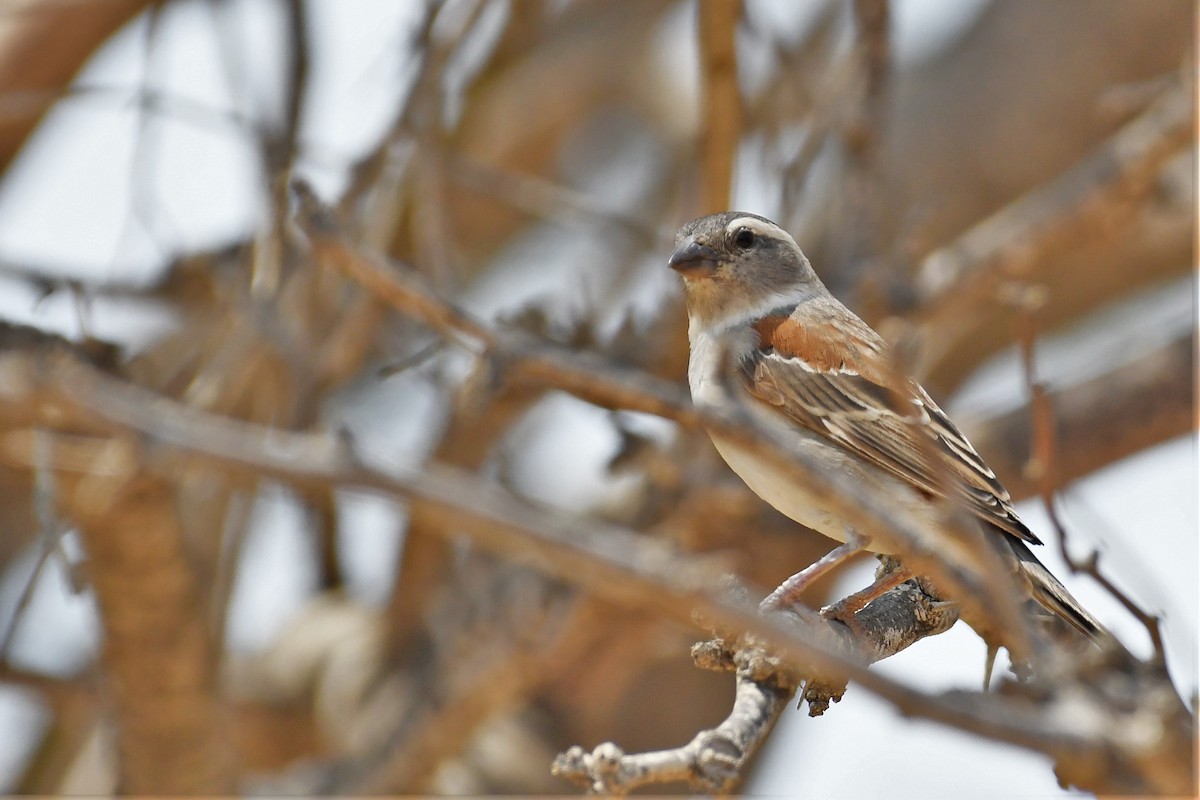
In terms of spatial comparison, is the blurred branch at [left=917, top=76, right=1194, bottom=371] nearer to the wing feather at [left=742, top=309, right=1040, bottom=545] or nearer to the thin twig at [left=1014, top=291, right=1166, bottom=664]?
the wing feather at [left=742, top=309, right=1040, bottom=545]

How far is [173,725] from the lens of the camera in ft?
17.0

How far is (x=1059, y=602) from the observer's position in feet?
9.12

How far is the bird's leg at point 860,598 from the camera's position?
2.76 metres

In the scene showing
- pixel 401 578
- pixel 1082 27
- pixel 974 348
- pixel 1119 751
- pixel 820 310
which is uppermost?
pixel 1082 27

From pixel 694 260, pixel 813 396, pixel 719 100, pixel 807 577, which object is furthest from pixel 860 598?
pixel 719 100

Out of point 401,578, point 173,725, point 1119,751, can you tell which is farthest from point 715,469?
point 1119,751

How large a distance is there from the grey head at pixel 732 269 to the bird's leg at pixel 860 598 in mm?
1314

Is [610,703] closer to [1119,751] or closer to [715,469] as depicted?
[715,469]

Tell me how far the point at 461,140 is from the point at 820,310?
4.63 m

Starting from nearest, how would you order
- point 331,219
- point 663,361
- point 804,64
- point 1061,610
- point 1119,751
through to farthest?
point 1119,751 < point 1061,610 < point 331,219 < point 663,361 < point 804,64

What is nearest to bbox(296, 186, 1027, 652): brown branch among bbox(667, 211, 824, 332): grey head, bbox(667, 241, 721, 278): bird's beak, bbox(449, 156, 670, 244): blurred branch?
bbox(667, 241, 721, 278): bird's beak

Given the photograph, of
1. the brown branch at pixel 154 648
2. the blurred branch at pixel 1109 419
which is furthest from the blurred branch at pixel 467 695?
the blurred branch at pixel 1109 419

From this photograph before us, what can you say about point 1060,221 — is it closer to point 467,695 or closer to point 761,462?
point 467,695

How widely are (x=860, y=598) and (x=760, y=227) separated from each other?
1552 millimetres
